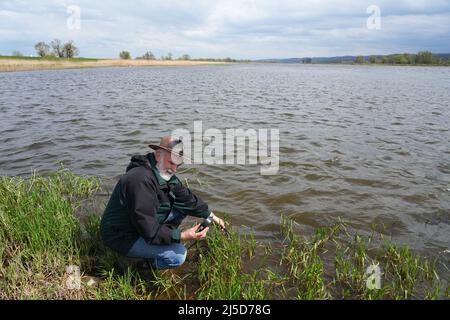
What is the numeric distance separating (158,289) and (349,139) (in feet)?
35.5

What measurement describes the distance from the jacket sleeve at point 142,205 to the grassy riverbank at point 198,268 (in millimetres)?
737

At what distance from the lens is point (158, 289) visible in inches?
185

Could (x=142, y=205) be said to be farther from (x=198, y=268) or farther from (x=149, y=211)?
(x=198, y=268)

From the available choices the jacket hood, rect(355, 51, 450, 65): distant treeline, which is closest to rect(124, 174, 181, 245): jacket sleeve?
the jacket hood

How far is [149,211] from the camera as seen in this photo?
416 cm

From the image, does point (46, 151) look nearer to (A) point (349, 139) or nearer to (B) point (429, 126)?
(A) point (349, 139)

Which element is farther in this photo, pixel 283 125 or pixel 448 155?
pixel 283 125

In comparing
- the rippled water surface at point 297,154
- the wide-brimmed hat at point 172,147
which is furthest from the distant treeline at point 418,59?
the wide-brimmed hat at point 172,147

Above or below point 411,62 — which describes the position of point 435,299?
below

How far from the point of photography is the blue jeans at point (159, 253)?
4.59m

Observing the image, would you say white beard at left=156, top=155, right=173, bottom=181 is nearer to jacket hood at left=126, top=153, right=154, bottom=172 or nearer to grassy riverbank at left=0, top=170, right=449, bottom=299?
jacket hood at left=126, top=153, right=154, bottom=172

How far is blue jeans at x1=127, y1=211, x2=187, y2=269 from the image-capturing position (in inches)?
181
